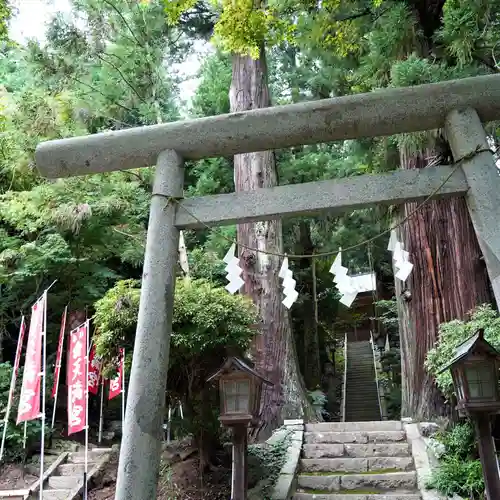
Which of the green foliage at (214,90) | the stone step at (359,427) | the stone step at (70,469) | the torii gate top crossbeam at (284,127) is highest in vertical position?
the green foliage at (214,90)

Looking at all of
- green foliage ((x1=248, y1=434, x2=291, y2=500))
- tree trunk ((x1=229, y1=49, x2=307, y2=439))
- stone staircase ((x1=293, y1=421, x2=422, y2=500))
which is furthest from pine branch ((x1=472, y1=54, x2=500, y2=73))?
green foliage ((x1=248, y1=434, x2=291, y2=500))

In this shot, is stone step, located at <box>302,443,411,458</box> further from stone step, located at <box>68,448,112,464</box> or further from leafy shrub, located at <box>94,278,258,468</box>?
stone step, located at <box>68,448,112,464</box>

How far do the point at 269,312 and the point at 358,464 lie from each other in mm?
2818

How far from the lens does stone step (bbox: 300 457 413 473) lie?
607 cm

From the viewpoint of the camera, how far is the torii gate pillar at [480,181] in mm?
3484

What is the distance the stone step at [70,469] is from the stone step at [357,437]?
15.8 ft

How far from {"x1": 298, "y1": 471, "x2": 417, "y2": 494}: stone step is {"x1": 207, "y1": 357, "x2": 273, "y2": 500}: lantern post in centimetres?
134

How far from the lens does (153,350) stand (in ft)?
12.0

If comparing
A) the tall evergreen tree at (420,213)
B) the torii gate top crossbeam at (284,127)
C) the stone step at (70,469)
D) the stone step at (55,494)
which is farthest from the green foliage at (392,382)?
the torii gate top crossbeam at (284,127)

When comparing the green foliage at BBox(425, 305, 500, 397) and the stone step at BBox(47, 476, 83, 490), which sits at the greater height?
the green foliage at BBox(425, 305, 500, 397)

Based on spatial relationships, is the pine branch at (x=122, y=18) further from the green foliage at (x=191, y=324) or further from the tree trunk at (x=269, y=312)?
the green foliage at (x=191, y=324)

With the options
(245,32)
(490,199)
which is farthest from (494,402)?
(245,32)

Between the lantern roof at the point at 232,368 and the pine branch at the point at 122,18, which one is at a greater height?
the pine branch at the point at 122,18

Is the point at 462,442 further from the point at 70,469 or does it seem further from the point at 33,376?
the point at 70,469
